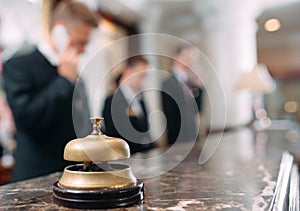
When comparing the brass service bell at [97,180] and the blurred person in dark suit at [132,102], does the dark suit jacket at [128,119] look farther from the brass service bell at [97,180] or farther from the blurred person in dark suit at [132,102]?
the brass service bell at [97,180]

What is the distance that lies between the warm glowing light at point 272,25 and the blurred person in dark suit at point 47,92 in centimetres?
405

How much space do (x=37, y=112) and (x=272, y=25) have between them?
178 inches

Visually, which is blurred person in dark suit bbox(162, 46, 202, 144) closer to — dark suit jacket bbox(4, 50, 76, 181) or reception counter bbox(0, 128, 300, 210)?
dark suit jacket bbox(4, 50, 76, 181)

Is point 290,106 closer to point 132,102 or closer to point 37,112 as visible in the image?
point 132,102

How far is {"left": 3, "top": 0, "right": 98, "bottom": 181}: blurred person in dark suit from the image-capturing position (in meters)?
1.42

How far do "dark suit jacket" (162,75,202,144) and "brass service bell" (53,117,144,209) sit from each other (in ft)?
5.50

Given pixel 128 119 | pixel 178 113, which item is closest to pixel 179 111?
pixel 178 113

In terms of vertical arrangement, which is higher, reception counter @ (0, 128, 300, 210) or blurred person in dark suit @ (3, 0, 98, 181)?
blurred person in dark suit @ (3, 0, 98, 181)

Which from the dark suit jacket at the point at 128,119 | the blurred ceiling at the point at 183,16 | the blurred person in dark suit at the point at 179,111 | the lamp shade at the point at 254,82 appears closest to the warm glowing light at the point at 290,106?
the blurred ceiling at the point at 183,16

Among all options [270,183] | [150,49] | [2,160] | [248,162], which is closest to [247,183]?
[270,183]

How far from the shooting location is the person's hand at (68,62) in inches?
60.9

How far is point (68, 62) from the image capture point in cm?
156

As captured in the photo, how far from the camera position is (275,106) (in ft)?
17.8

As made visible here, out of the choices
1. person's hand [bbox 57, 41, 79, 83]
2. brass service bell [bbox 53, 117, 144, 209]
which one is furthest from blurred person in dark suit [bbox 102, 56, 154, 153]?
brass service bell [bbox 53, 117, 144, 209]
